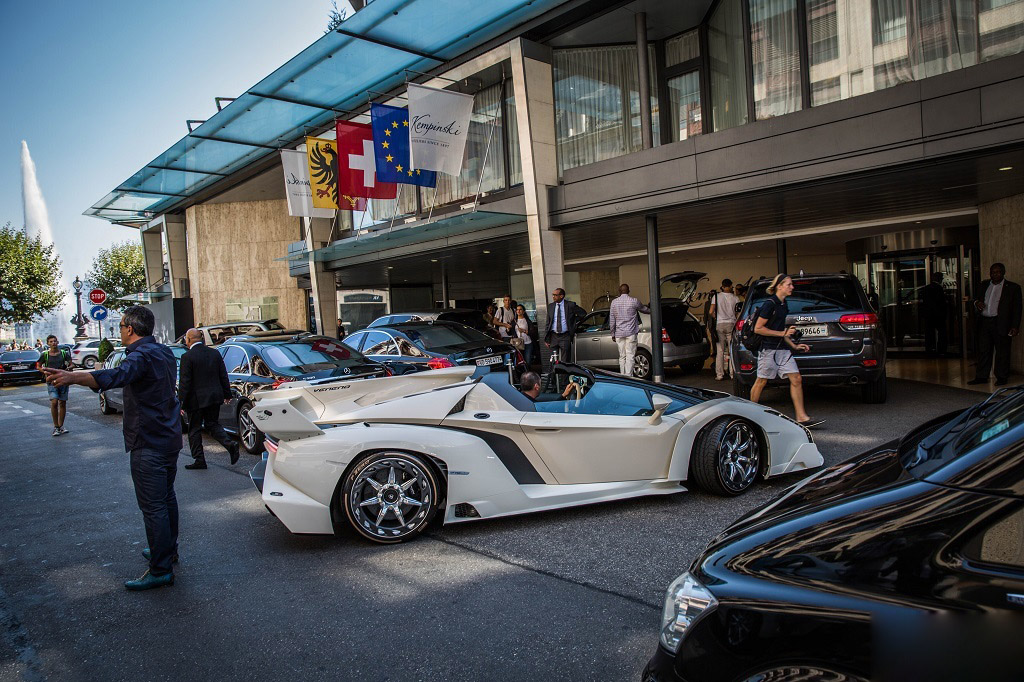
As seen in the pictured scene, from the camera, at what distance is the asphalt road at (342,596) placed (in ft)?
10.4

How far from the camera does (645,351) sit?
528 inches

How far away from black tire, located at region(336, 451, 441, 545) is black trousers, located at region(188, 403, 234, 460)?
408 centimetres

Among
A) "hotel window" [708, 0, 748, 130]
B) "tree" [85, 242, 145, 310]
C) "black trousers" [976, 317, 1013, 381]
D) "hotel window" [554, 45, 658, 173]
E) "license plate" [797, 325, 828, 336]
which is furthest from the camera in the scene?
"tree" [85, 242, 145, 310]

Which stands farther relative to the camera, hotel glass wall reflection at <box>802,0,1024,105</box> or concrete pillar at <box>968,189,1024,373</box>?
concrete pillar at <box>968,189,1024,373</box>

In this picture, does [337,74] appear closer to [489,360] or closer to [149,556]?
[489,360]

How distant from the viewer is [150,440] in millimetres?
4316

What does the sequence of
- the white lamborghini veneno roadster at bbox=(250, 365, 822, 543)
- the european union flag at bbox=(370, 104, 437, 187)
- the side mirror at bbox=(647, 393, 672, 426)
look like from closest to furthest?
the white lamborghini veneno roadster at bbox=(250, 365, 822, 543)
the side mirror at bbox=(647, 393, 672, 426)
the european union flag at bbox=(370, 104, 437, 187)

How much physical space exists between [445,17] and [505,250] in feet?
20.4

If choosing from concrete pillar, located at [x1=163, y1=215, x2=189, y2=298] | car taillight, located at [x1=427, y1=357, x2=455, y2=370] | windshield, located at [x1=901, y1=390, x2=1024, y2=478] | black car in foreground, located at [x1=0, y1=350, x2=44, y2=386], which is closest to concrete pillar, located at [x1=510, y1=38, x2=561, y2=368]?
car taillight, located at [x1=427, y1=357, x2=455, y2=370]

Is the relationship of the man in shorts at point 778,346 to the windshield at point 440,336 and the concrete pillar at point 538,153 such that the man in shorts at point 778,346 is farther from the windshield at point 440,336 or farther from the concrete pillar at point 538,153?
the concrete pillar at point 538,153

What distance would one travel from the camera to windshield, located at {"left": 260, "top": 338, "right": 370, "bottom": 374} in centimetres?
917

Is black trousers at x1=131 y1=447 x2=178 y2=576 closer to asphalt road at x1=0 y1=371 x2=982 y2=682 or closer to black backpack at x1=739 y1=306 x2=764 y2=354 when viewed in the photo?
asphalt road at x1=0 y1=371 x2=982 y2=682

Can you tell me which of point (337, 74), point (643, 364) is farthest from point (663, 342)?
point (337, 74)

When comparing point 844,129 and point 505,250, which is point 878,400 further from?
point 505,250
